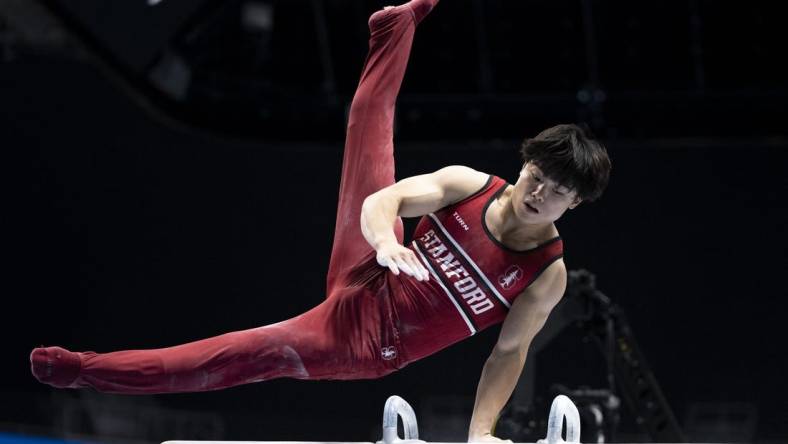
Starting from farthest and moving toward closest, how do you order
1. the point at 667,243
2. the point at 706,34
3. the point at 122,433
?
the point at 706,34, the point at 667,243, the point at 122,433

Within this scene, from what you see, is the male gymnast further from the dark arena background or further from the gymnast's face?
the dark arena background

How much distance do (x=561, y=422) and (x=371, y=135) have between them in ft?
4.28

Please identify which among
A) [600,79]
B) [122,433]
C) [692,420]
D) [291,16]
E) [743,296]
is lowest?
[692,420]

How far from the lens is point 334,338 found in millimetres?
3162

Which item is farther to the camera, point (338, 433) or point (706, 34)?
point (706, 34)

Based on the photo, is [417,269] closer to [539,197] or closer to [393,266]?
[393,266]

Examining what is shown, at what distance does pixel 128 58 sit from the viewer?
7.12 m

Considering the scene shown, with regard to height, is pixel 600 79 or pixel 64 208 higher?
pixel 600 79

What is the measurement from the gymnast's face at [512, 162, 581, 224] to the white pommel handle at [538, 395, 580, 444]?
0.62m

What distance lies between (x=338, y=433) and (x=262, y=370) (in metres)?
4.59

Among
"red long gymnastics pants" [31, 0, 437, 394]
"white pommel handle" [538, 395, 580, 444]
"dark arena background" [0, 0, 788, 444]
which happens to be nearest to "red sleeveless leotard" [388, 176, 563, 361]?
"red long gymnastics pants" [31, 0, 437, 394]

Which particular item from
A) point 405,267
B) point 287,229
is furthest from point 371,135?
point 287,229

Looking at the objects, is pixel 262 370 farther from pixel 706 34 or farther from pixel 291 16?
pixel 706 34

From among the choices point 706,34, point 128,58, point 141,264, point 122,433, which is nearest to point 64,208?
point 141,264
